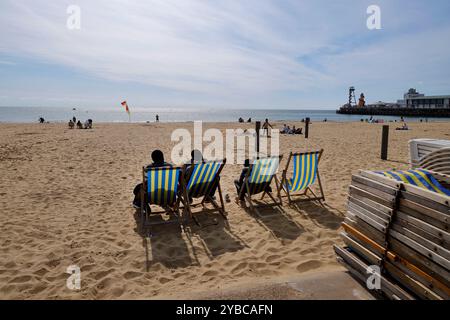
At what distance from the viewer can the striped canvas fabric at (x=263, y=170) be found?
4996 mm

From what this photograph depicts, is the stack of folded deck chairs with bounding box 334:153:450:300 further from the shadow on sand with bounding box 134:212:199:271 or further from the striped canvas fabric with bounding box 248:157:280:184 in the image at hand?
the striped canvas fabric with bounding box 248:157:280:184

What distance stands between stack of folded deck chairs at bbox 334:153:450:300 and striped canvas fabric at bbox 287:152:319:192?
2210 millimetres

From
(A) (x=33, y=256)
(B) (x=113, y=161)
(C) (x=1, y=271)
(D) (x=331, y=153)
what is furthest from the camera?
(D) (x=331, y=153)

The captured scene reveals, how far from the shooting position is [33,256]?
141 inches

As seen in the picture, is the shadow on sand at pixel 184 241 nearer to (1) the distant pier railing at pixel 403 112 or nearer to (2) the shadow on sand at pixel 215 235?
(2) the shadow on sand at pixel 215 235

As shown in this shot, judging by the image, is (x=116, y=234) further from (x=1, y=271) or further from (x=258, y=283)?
(x=258, y=283)

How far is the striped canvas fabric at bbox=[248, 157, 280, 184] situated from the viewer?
5.00m

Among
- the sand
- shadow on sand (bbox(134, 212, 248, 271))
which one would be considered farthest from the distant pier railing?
shadow on sand (bbox(134, 212, 248, 271))

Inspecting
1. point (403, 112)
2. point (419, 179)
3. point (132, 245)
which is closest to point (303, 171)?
point (419, 179)

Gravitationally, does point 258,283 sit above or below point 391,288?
below

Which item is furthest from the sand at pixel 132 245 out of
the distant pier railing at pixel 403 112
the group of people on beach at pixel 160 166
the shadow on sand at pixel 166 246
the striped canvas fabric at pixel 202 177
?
the distant pier railing at pixel 403 112

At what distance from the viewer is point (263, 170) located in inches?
198

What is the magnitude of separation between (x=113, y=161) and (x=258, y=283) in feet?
25.9
